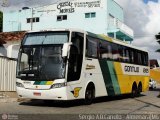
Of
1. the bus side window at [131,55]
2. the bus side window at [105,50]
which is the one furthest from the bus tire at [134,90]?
the bus side window at [105,50]

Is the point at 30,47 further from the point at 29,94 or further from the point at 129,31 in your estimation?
the point at 129,31

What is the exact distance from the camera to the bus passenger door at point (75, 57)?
1652 cm

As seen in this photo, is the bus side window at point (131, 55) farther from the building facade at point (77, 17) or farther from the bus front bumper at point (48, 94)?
the building facade at point (77, 17)

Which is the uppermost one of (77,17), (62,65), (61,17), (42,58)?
(61,17)

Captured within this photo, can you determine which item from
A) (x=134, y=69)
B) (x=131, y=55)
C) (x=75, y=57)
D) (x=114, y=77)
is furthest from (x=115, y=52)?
(x=75, y=57)

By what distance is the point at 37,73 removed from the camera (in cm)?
1639

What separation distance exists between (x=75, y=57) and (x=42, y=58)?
4.59 ft

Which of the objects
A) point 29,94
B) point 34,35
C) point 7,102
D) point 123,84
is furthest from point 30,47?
point 123,84

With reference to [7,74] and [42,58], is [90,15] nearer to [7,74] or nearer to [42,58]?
[7,74]

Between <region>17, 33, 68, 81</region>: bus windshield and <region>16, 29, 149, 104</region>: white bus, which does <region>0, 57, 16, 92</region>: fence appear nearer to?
<region>16, 29, 149, 104</region>: white bus

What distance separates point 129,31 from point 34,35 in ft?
119

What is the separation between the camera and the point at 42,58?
16500mm

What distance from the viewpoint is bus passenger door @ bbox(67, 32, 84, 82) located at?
16516mm

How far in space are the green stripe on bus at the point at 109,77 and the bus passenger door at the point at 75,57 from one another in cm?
244
